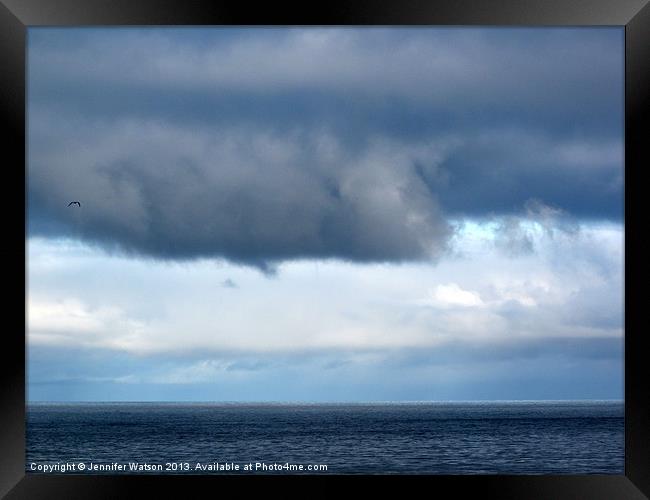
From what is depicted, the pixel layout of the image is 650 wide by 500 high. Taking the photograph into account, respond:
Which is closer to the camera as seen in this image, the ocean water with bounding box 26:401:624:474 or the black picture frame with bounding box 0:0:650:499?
the black picture frame with bounding box 0:0:650:499

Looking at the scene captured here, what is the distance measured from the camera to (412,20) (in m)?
5.49

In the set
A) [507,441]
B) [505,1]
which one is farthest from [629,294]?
[507,441]

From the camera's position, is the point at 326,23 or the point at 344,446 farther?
the point at 344,446

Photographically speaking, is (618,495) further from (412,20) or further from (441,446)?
(441,446)

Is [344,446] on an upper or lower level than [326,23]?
lower

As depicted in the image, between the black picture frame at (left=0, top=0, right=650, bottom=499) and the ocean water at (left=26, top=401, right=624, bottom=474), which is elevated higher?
the black picture frame at (left=0, top=0, right=650, bottom=499)

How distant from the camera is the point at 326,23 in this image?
5.49m

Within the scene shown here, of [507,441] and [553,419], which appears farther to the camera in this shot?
[553,419]

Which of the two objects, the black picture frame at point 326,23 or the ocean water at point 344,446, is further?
the ocean water at point 344,446

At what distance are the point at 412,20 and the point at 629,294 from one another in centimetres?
229

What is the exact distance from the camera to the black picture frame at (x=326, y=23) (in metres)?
5.29

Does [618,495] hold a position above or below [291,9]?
below

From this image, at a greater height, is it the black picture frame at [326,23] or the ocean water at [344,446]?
the black picture frame at [326,23]

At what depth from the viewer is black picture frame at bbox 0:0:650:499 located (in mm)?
5285
